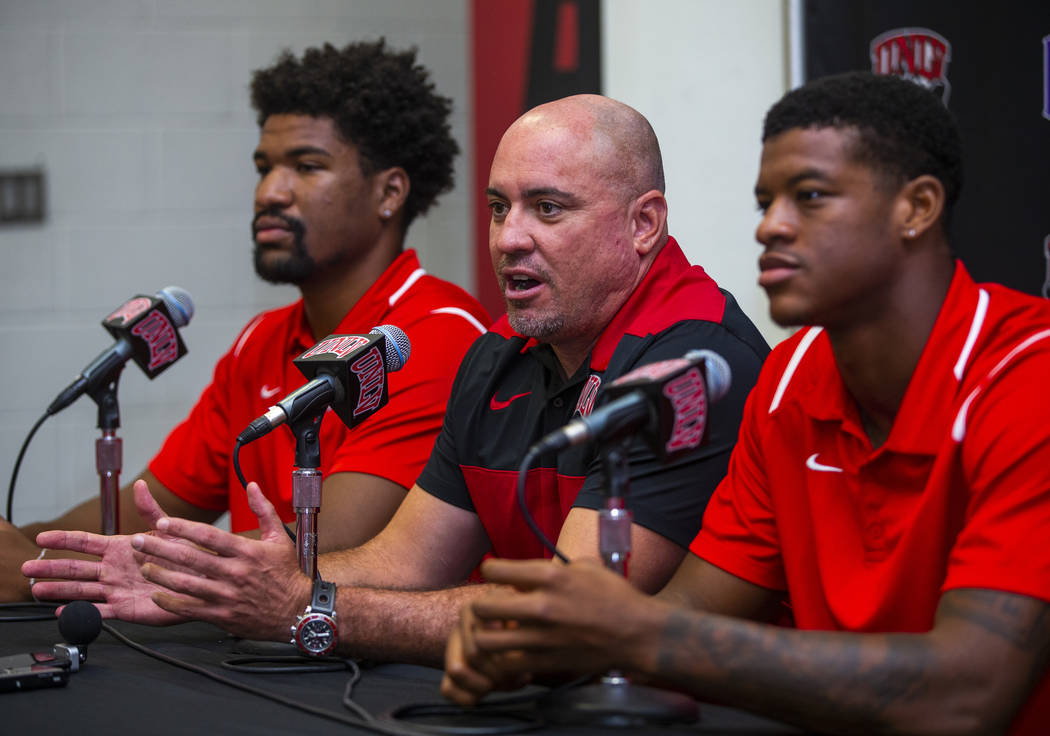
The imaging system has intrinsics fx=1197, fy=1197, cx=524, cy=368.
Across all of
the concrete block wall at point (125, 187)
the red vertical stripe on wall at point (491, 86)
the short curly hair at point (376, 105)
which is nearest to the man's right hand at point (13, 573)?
the short curly hair at point (376, 105)

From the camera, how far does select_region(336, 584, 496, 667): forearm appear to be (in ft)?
4.89

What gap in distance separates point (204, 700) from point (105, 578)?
47cm

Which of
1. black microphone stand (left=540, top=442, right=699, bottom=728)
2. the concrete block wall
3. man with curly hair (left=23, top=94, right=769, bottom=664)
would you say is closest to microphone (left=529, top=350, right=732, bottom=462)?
black microphone stand (left=540, top=442, right=699, bottom=728)

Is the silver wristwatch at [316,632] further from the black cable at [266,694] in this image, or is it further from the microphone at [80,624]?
the microphone at [80,624]

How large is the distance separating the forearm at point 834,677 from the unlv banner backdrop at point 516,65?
73.6 inches

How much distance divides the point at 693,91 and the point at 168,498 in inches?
57.2

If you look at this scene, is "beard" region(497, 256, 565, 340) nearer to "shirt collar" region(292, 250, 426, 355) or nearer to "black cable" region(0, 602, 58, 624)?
"shirt collar" region(292, 250, 426, 355)

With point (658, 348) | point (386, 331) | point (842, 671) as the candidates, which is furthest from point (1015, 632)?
point (386, 331)

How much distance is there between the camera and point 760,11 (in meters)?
2.65

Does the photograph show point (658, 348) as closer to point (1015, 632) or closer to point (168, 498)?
point (1015, 632)

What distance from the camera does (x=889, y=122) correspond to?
1294mm

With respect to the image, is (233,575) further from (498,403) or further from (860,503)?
(860,503)

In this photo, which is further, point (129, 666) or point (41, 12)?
point (41, 12)

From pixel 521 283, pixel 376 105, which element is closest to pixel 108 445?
pixel 521 283
